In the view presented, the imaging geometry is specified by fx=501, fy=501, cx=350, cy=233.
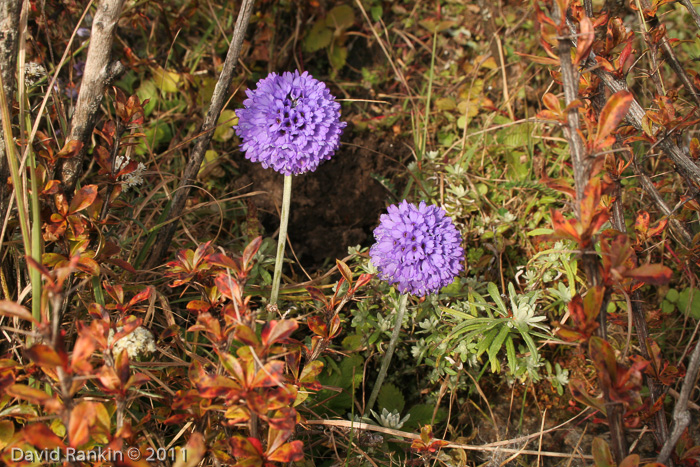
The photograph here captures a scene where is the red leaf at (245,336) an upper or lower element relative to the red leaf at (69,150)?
lower

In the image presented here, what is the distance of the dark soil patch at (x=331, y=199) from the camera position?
2740 mm

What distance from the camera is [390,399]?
7.15 feet

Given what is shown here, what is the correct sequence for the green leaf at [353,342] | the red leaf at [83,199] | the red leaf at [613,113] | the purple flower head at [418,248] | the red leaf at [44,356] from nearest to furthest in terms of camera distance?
the red leaf at [44,356] → the red leaf at [613,113] → the red leaf at [83,199] → the purple flower head at [418,248] → the green leaf at [353,342]

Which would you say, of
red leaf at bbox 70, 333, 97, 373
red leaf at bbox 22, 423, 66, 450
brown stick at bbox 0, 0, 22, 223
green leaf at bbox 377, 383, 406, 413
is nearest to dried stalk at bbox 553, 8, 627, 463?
green leaf at bbox 377, 383, 406, 413

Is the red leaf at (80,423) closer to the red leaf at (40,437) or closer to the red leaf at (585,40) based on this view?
the red leaf at (40,437)

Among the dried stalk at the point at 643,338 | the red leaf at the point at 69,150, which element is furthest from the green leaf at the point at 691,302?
the red leaf at the point at 69,150

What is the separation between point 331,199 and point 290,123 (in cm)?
103

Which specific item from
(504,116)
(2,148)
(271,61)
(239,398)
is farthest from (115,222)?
(504,116)

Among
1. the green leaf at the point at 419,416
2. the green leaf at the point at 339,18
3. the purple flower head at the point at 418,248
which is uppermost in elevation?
the green leaf at the point at 339,18

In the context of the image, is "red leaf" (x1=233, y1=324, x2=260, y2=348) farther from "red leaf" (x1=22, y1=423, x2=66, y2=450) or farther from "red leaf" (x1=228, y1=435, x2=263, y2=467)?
"red leaf" (x1=22, y1=423, x2=66, y2=450)

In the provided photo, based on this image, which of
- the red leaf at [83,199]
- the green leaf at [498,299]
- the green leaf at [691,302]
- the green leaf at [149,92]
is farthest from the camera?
the green leaf at [149,92]

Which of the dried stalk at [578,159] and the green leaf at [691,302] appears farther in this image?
the green leaf at [691,302]

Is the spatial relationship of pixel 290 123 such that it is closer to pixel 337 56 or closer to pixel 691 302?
pixel 337 56

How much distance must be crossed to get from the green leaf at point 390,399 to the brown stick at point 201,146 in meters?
1.16
